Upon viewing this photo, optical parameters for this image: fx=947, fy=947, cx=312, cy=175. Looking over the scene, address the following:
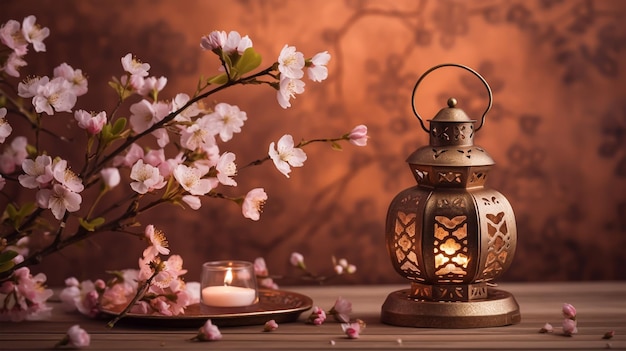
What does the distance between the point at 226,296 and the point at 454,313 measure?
Result: 36 cm

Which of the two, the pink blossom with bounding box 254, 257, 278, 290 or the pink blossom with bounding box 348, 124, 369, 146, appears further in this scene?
the pink blossom with bounding box 254, 257, 278, 290

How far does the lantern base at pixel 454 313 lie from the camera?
56.7 inches

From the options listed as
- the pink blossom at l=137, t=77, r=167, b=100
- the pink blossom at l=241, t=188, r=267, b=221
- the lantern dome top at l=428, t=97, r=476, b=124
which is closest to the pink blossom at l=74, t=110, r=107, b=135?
the pink blossom at l=137, t=77, r=167, b=100

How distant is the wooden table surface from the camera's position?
1.33 metres

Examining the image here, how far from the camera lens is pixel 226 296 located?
4.92 ft

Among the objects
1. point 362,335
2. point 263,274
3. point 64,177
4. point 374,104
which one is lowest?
point 362,335

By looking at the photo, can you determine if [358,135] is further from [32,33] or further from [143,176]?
[32,33]

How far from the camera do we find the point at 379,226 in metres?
1.90

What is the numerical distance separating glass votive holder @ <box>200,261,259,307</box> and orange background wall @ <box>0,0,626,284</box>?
0.34m

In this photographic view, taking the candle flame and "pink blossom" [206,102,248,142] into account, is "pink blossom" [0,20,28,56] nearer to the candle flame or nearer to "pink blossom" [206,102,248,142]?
"pink blossom" [206,102,248,142]

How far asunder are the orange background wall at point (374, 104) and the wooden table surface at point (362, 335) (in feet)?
0.83

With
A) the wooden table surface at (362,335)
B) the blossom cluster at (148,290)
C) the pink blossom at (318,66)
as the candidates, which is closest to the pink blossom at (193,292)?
the blossom cluster at (148,290)

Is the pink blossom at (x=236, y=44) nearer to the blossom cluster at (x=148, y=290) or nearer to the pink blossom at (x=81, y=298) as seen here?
the blossom cluster at (x=148, y=290)

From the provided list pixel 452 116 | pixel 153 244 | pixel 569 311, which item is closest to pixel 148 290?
pixel 153 244
